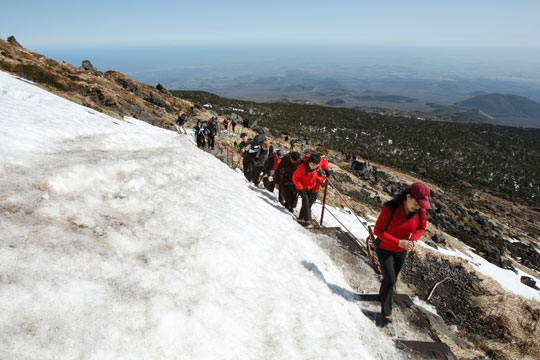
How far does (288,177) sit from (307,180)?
131 centimetres

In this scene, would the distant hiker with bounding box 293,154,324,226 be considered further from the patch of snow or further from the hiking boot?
the patch of snow

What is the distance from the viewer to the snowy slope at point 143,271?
2.61 m

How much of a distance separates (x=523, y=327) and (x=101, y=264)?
34.3ft

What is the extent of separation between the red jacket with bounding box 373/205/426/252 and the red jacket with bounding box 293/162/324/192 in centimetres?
289

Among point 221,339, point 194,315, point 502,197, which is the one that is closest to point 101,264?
point 194,315

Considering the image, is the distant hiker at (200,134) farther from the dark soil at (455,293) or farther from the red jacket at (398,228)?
the red jacket at (398,228)

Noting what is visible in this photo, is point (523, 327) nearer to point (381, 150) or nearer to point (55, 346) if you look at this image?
point (55, 346)

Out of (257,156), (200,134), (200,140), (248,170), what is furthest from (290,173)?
(200,140)

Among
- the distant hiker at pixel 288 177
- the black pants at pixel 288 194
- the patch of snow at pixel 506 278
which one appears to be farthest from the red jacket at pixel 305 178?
the patch of snow at pixel 506 278

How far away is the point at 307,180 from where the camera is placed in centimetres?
737

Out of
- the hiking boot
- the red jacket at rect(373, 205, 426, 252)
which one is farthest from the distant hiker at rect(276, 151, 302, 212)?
the hiking boot

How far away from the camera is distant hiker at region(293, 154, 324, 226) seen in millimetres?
6945

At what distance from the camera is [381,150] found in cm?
6272

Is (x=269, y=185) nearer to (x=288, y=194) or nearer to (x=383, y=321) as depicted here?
(x=288, y=194)
